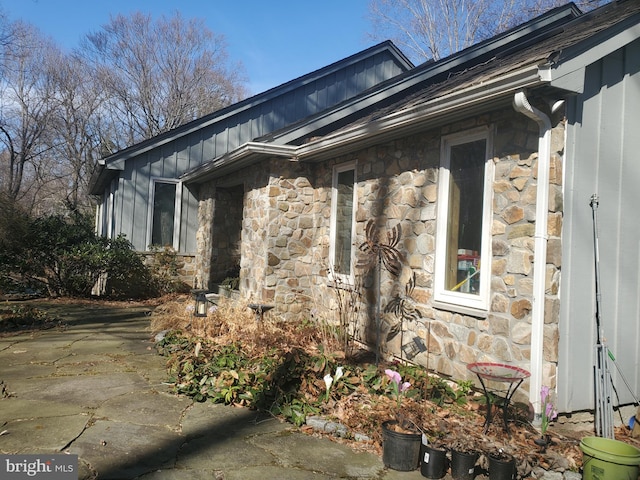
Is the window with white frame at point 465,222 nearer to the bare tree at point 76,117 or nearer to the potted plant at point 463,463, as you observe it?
the potted plant at point 463,463

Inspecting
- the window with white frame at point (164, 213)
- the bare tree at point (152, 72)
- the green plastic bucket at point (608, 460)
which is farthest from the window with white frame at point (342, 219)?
the bare tree at point (152, 72)

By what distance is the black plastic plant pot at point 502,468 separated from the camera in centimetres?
315

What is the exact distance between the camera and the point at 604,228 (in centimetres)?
429

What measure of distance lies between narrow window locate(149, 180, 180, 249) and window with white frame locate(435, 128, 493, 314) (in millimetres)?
7802

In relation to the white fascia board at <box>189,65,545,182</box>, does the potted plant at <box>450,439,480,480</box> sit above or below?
below

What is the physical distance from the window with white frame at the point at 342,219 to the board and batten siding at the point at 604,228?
3158 millimetres

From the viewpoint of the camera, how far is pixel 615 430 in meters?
→ 4.35

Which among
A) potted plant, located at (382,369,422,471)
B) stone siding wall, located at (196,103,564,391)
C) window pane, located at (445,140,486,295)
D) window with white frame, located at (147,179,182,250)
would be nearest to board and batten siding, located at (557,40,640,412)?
stone siding wall, located at (196,103,564,391)

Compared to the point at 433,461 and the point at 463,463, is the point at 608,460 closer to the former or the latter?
the point at 463,463

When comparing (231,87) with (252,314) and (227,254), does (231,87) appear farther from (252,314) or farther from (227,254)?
(252,314)

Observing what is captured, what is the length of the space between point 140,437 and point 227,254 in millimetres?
7431

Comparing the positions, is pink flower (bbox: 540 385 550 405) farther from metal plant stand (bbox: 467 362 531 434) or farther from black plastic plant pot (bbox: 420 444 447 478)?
black plastic plant pot (bbox: 420 444 447 478)

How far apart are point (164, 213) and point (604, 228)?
9375mm

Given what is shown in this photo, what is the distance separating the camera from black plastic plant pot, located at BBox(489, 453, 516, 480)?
3.15 metres
